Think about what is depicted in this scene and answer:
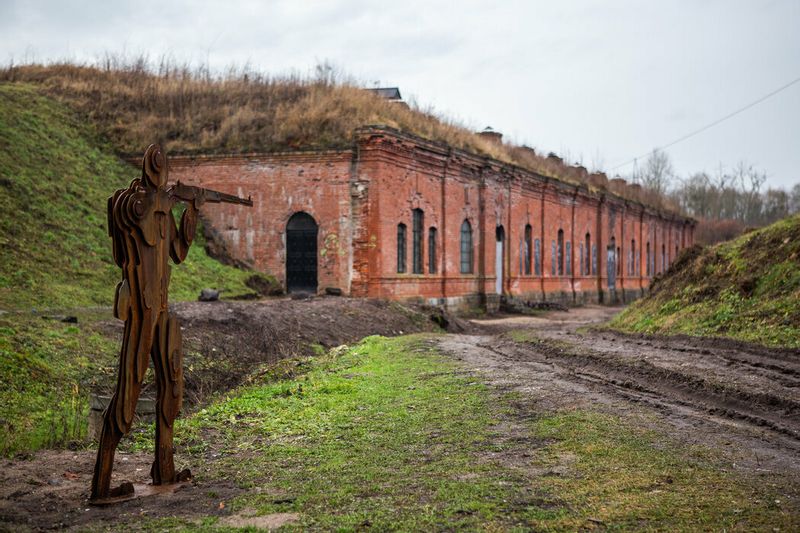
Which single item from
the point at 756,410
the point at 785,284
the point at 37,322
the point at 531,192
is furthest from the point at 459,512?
the point at 531,192

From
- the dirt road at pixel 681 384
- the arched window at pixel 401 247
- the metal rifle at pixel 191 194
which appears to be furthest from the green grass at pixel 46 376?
the arched window at pixel 401 247

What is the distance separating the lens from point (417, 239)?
25016 millimetres

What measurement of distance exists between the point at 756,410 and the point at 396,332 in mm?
11371

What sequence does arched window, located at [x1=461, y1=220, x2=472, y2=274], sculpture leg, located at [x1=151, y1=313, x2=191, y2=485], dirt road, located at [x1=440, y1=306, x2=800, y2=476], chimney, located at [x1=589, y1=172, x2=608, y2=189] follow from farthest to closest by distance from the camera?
chimney, located at [x1=589, y1=172, x2=608, y2=189], arched window, located at [x1=461, y1=220, x2=472, y2=274], dirt road, located at [x1=440, y1=306, x2=800, y2=476], sculpture leg, located at [x1=151, y1=313, x2=191, y2=485]

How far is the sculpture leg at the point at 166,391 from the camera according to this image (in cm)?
582

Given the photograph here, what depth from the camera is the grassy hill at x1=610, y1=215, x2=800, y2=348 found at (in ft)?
43.1

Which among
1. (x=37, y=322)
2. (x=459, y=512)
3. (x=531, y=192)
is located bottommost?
(x=459, y=512)

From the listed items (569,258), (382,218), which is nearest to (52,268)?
(382,218)

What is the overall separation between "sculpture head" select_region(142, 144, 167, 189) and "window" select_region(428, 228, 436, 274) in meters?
20.0

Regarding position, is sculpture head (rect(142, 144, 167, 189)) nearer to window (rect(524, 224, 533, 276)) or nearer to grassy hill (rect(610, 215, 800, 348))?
grassy hill (rect(610, 215, 800, 348))

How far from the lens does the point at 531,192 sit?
32625mm

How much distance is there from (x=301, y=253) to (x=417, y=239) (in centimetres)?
414

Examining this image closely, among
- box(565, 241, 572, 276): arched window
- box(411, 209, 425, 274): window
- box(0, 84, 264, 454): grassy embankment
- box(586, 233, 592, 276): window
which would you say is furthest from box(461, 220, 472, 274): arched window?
box(586, 233, 592, 276): window

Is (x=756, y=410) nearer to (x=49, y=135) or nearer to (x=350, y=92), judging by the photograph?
(x=350, y=92)
